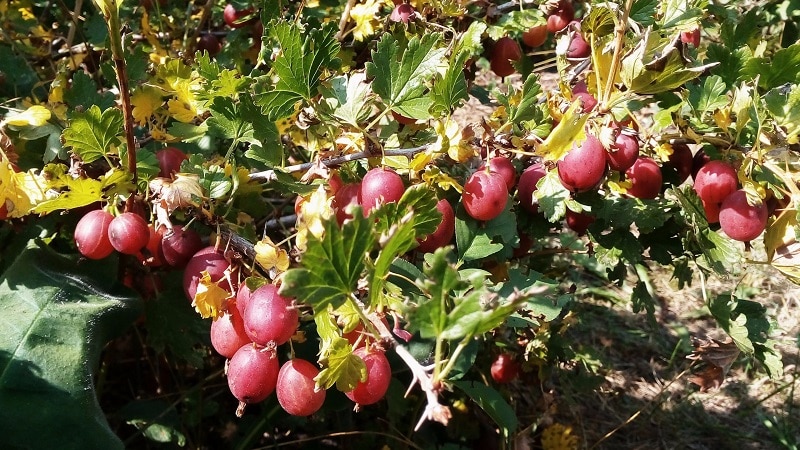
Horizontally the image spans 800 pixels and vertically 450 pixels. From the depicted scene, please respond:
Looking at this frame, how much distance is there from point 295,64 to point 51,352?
55 cm

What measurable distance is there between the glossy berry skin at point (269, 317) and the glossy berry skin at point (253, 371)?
3cm

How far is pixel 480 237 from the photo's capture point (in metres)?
1.03

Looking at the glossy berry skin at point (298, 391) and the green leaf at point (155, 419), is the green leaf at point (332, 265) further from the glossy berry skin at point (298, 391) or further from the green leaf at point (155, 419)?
the green leaf at point (155, 419)

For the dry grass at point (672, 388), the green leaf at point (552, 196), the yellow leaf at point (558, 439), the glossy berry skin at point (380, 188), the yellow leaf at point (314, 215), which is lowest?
the dry grass at point (672, 388)

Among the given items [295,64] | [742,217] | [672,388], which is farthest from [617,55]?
[672,388]

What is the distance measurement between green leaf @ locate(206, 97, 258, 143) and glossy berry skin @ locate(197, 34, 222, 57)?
0.56 metres

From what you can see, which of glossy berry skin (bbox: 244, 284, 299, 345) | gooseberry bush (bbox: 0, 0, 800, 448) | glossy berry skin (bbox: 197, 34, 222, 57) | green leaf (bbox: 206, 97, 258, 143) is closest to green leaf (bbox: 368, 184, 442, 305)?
gooseberry bush (bbox: 0, 0, 800, 448)

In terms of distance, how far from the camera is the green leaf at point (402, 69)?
0.94 m

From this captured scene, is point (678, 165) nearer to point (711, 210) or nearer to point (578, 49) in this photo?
point (711, 210)

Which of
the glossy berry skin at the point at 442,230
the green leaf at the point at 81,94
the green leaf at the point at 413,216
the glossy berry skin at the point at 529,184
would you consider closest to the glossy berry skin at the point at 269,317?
the green leaf at the point at 413,216

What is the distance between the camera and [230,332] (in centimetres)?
85

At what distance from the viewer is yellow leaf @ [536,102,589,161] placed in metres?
0.89

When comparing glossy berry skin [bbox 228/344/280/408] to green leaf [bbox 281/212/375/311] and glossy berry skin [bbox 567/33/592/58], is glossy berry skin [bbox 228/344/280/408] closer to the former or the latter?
green leaf [bbox 281/212/375/311]

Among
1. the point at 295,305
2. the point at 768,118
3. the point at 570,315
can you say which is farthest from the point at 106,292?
the point at 768,118
